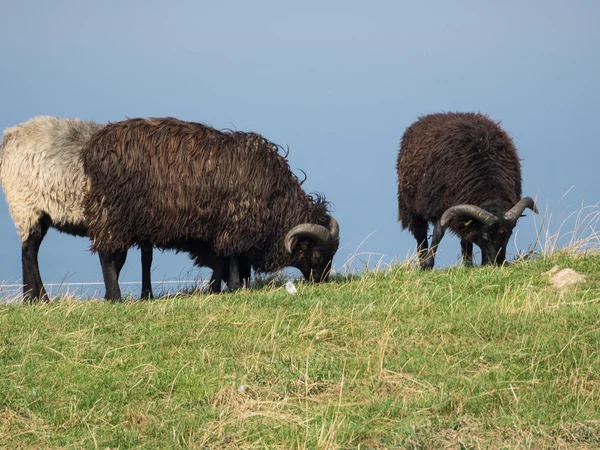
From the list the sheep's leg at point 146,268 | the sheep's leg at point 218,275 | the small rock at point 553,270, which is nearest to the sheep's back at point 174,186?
the sheep's leg at point 218,275

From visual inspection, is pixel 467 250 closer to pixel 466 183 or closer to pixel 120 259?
pixel 466 183

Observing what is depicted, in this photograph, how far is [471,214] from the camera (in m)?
13.5

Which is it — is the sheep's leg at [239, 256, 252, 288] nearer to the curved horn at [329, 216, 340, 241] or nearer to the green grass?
the curved horn at [329, 216, 340, 241]

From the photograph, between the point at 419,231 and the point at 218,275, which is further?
the point at 419,231

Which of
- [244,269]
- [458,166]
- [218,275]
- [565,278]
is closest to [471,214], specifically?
[458,166]

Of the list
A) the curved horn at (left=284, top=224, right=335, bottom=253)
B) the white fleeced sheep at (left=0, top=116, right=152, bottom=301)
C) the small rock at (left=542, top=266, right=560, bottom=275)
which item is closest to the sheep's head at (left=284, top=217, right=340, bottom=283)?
the curved horn at (left=284, top=224, right=335, bottom=253)

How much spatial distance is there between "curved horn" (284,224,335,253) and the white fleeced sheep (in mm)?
2063

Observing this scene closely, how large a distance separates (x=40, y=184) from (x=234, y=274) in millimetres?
2985

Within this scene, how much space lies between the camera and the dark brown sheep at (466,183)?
1354 centimetres

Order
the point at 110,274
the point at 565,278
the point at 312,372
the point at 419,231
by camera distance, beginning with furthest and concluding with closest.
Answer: the point at 419,231 → the point at 110,274 → the point at 565,278 → the point at 312,372

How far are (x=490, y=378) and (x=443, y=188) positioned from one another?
23.7 ft

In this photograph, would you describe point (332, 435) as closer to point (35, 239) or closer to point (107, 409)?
point (107, 409)

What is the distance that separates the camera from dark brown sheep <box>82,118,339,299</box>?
1209 centimetres

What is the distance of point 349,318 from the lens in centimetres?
930
